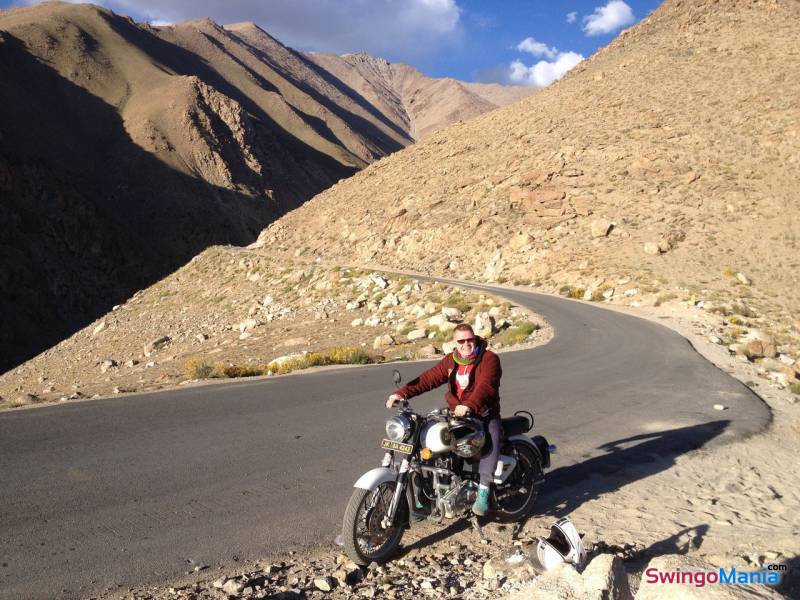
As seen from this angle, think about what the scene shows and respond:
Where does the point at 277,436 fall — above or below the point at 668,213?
below

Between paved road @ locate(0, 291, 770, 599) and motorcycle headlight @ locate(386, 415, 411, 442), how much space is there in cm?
116

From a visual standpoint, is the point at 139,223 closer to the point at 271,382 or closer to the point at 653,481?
the point at 271,382

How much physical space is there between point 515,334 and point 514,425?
41.9ft

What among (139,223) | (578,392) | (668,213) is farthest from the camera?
(139,223)

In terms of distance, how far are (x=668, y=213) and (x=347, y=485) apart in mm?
35555

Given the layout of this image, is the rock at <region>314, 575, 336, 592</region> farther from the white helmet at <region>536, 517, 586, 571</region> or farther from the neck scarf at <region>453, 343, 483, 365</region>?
the neck scarf at <region>453, 343, 483, 365</region>

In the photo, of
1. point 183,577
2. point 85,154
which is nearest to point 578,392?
point 183,577

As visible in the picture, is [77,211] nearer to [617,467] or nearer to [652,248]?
[652,248]

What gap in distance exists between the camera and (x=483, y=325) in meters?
19.1

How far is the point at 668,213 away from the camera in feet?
120

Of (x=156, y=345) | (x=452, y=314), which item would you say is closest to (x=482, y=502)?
(x=452, y=314)

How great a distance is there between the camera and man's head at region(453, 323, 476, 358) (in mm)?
5027

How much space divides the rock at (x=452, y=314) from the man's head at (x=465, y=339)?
50.2ft

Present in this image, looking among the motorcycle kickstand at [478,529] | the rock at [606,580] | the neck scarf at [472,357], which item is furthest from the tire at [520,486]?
the rock at [606,580]
